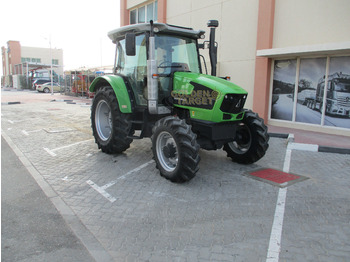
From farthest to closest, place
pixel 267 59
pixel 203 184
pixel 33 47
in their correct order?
pixel 33 47, pixel 267 59, pixel 203 184

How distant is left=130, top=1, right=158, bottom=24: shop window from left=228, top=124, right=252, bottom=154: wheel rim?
11.8m

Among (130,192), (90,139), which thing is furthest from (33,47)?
(130,192)

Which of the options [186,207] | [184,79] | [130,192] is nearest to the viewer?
[186,207]

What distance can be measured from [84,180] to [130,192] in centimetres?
103

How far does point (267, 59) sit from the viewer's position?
10.5 metres

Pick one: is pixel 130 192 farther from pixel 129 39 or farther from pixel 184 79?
pixel 129 39

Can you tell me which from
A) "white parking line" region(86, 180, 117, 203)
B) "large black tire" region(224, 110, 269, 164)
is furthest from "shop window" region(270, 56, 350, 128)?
"white parking line" region(86, 180, 117, 203)

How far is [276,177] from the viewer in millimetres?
5465

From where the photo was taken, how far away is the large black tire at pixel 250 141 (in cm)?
579

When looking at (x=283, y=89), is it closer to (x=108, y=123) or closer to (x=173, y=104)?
(x=173, y=104)

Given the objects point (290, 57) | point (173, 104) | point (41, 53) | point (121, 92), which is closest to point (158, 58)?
point (173, 104)

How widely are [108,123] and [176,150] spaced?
2.86m

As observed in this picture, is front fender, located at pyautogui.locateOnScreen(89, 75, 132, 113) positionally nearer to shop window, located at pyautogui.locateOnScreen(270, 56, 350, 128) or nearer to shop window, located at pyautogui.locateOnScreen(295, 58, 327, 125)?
shop window, located at pyautogui.locateOnScreen(270, 56, 350, 128)

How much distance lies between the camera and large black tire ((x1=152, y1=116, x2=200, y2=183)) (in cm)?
467
